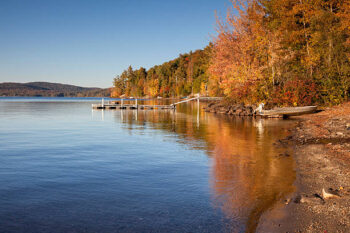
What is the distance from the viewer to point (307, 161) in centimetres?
1027

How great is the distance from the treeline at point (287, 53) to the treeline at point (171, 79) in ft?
116

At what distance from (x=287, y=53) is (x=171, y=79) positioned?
99084 millimetres

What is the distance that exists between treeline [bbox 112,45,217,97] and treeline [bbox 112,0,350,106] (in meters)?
35.4

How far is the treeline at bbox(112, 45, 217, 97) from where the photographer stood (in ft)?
303

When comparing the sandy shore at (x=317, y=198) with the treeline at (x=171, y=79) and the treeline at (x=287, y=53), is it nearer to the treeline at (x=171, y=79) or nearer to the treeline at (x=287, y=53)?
the treeline at (x=287, y=53)

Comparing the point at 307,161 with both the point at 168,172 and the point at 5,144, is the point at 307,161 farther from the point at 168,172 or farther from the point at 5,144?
the point at 5,144

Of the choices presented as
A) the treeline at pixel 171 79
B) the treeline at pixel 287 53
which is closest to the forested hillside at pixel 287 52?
the treeline at pixel 287 53

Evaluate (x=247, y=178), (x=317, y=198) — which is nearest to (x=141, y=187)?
(x=247, y=178)

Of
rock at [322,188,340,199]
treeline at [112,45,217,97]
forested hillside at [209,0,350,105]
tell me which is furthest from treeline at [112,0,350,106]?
treeline at [112,45,217,97]

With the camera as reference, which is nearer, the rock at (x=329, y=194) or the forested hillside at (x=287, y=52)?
the rock at (x=329, y=194)

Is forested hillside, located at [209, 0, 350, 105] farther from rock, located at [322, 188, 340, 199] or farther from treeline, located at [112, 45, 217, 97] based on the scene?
treeline, located at [112, 45, 217, 97]

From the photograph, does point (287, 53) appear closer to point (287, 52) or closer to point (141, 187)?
point (287, 52)

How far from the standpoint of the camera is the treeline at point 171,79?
303 ft

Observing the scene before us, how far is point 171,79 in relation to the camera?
133 metres
